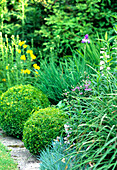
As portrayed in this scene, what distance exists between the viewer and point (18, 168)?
119 inches

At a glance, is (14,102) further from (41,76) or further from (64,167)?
(64,167)

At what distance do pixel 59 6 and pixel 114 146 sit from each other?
14.6 feet

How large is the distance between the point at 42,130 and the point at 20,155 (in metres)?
0.51

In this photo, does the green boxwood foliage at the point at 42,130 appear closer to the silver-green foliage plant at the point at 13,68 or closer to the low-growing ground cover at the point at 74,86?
the low-growing ground cover at the point at 74,86

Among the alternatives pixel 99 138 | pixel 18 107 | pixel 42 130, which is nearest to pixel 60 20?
pixel 18 107

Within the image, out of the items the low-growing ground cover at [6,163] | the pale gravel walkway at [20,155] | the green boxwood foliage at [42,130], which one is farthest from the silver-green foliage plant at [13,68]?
the low-growing ground cover at [6,163]

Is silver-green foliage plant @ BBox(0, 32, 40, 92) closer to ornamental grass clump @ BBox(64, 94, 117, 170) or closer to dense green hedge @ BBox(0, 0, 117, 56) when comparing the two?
dense green hedge @ BBox(0, 0, 117, 56)

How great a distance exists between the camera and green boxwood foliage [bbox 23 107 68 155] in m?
3.21

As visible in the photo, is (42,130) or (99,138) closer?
(99,138)

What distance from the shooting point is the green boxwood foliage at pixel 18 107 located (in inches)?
151

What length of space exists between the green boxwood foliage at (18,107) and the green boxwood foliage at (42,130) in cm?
53

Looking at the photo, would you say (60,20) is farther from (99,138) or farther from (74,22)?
(99,138)

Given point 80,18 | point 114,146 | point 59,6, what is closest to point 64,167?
point 114,146

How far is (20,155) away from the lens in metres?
3.41
